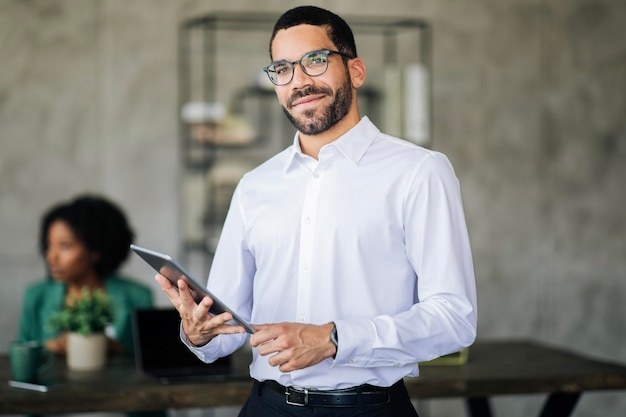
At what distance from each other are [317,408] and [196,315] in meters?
0.35

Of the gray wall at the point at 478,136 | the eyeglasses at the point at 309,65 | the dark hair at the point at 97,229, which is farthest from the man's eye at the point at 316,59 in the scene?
the gray wall at the point at 478,136

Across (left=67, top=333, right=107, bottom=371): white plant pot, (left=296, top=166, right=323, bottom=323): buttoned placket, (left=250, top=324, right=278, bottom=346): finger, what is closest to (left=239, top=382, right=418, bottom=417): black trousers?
(left=296, top=166, right=323, bottom=323): buttoned placket

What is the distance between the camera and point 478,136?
5.47 m

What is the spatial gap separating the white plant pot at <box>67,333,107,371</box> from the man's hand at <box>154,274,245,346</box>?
1.32 m

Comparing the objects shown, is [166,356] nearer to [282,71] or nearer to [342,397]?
[342,397]

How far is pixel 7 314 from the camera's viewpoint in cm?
492

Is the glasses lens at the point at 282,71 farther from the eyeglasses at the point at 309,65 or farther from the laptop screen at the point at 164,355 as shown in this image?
the laptop screen at the point at 164,355

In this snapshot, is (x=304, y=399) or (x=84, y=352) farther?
(x=84, y=352)

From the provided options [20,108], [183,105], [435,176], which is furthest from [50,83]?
[435,176]

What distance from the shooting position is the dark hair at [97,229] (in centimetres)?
403

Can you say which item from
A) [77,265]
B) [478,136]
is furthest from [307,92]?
[478,136]

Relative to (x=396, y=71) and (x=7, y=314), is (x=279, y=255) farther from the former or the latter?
(x=7, y=314)

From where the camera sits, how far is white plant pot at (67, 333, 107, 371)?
3133 mm

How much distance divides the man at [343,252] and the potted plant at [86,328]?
→ 1.16 metres
